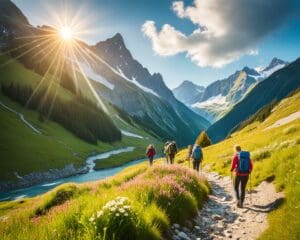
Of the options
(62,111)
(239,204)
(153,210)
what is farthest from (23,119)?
(153,210)

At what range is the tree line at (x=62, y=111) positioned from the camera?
6127 inches

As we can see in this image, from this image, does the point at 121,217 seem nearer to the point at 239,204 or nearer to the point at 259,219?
the point at 259,219

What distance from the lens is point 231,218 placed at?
12750 mm

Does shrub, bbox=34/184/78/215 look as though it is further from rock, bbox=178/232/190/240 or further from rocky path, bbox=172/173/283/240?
rock, bbox=178/232/190/240

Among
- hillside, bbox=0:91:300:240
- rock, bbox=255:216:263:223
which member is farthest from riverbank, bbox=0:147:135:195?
rock, bbox=255:216:263:223

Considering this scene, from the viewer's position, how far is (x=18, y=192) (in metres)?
73.7

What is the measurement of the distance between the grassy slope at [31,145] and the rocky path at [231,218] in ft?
262

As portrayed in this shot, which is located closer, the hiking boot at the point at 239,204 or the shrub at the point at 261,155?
the hiking boot at the point at 239,204

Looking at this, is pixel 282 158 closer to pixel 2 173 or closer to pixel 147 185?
pixel 147 185

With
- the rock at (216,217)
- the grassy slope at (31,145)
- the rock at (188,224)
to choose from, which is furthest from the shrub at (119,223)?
the grassy slope at (31,145)

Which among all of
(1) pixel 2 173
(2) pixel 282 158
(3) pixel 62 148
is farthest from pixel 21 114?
(2) pixel 282 158

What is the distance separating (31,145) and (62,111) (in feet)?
207

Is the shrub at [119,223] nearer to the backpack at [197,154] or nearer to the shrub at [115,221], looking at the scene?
the shrub at [115,221]

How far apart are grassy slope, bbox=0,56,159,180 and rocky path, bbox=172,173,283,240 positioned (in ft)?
262
